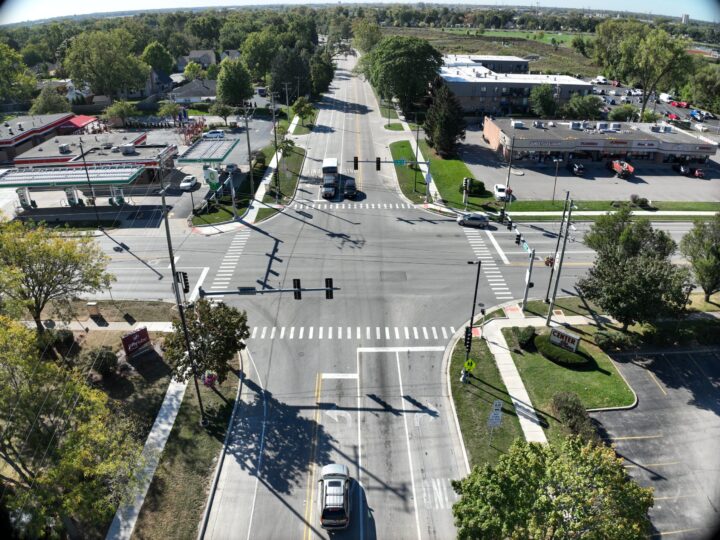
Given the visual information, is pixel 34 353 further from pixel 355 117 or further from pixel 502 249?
pixel 355 117

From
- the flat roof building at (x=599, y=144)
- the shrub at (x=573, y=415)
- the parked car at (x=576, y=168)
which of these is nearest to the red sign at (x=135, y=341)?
the shrub at (x=573, y=415)

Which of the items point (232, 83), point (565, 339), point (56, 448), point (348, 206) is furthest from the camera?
A: point (232, 83)

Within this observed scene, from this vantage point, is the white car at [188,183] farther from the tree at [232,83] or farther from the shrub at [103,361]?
the tree at [232,83]

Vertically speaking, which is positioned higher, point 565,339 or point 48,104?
point 48,104

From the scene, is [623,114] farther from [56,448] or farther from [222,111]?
[56,448]

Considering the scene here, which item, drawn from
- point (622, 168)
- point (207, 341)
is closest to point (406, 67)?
point (622, 168)

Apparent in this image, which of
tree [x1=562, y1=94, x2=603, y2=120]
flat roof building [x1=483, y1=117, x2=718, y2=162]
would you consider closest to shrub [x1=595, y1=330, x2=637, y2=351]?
flat roof building [x1=483, y1=117, x2=718, y2=162]
